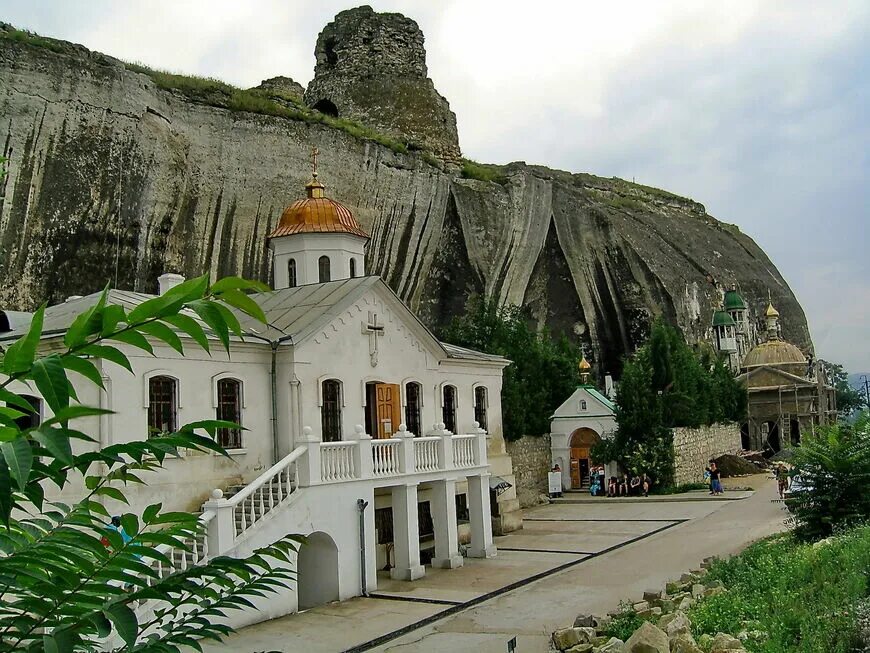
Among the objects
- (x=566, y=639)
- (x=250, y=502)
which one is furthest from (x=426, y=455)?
(x=566, y=639)

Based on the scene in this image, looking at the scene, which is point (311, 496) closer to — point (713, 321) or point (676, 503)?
point (676, 503)

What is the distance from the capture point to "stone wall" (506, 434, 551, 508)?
109ft

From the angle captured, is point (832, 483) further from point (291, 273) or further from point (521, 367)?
point (521, 367)

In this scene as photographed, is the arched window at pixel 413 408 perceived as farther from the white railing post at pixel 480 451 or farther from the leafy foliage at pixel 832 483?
the leafy foliage at pixel 832 483

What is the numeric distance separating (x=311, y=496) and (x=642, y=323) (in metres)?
35.4

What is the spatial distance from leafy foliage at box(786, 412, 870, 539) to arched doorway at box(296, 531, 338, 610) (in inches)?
353

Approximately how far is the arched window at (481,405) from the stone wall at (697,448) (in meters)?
12.1

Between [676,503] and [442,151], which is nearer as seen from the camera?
[676,503]

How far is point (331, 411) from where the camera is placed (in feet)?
64.5

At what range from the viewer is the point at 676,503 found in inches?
1216

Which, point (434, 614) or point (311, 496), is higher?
point (311, 496)

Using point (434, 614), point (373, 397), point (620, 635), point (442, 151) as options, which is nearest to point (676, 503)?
point (373, 397)

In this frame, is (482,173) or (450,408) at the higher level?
(482,173)

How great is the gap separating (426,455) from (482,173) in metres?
27.5
